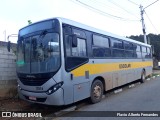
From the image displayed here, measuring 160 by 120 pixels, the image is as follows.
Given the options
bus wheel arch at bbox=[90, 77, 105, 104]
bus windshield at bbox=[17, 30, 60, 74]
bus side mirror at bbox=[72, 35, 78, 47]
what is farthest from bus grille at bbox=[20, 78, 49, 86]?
bus wheel arch at bbox=[90, 77, 105, 104]

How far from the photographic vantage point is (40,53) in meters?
6.68

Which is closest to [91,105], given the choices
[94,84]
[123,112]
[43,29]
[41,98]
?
[94,84]

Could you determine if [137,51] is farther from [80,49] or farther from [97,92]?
[80,49]

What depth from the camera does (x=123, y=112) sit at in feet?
22.5

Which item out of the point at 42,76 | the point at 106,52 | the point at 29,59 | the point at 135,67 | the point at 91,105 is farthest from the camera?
the point at 135,67

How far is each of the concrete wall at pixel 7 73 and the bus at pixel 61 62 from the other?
1.70 meters

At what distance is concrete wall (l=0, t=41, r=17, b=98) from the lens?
29.3 ft

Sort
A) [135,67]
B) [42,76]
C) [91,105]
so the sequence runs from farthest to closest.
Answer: [135,67], [91,105], [42,76]

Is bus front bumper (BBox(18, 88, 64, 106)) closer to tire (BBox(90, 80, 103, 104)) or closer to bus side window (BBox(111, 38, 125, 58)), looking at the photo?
tire (BBox(90, 80, 103, 104))

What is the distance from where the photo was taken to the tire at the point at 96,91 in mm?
8056

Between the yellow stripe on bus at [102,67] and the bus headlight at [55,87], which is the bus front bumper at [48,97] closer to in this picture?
the bus headlight at [55,87]

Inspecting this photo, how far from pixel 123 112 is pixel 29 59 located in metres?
3.52

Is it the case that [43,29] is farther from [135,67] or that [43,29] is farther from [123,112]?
[135,67]

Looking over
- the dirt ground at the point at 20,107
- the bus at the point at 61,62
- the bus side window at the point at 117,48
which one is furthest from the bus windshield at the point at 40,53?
the bus side window at the point at 117,48
